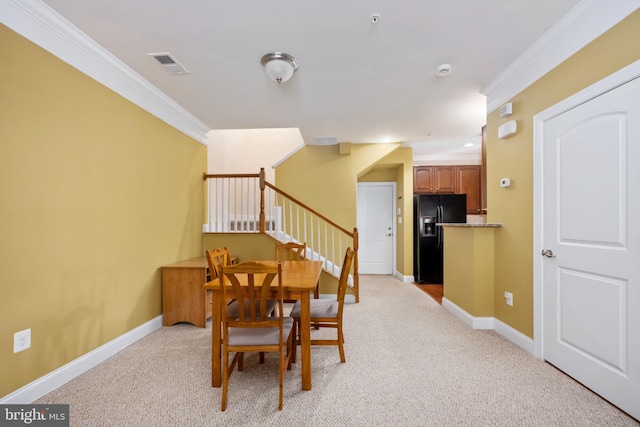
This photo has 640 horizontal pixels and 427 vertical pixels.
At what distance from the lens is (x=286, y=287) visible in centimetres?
186

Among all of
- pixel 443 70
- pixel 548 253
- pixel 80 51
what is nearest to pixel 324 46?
pixel 443 70

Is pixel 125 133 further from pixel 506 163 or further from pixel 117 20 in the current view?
pixel 506 163

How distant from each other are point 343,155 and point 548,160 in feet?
10.6

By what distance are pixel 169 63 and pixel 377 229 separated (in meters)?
4.75

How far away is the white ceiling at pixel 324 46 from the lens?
1823 mm

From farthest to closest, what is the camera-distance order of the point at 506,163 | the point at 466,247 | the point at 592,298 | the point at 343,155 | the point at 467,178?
the point at 467,178
the point at 343,155
the point at 466,247
the point at 506,163
the point at 592,298

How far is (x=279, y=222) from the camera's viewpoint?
13.8 ft

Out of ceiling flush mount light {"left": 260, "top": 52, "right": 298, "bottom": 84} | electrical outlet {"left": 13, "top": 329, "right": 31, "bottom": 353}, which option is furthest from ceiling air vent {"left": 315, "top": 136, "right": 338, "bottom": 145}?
electrical outlet {"left": 13, "top": 329, "right": 31, "bottom": 353}

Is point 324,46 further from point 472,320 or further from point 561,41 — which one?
point 472,320

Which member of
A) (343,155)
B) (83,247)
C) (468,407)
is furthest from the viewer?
A: (343,155)

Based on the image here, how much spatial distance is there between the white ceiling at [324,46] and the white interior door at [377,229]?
261 centimetres

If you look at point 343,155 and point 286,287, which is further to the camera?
point 343,155

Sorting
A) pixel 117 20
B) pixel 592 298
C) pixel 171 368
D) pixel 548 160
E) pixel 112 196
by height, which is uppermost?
pixel 117 20

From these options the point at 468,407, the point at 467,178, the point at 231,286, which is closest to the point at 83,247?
the point at 231,286
